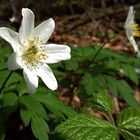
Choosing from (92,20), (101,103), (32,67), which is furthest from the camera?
(92,20)

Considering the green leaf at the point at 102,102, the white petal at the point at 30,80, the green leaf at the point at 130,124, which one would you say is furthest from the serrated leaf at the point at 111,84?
the white petal at the point at 30,80

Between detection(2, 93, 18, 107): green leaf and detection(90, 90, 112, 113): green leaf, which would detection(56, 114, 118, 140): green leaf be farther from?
Result: detection(2, 93, 18, 107): green leaf

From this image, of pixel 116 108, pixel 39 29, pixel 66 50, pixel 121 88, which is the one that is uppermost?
pixel 39 29

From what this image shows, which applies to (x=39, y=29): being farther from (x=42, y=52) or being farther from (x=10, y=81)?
(x=10, y=81)

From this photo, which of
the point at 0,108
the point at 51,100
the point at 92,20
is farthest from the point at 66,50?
the point at 92,20

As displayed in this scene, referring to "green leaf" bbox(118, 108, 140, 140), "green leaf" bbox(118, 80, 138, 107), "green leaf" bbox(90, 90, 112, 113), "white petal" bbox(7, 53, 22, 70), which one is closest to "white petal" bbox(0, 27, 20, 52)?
"white petal" bbox(7, 53, 22, 70)
